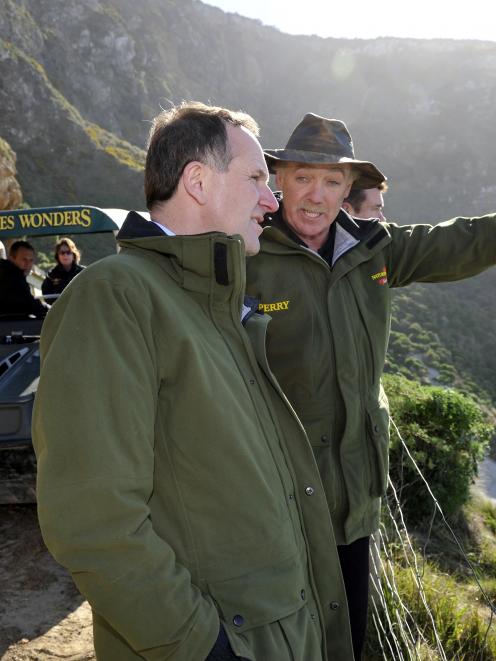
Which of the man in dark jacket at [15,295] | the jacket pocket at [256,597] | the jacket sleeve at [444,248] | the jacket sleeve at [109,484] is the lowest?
the jacket pocket at [256,597]

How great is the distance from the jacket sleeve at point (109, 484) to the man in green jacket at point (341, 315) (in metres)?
1.03

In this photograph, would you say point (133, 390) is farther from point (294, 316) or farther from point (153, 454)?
point (294, 316)

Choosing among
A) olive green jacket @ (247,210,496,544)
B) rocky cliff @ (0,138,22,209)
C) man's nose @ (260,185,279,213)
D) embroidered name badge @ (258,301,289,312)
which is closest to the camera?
man's nose @ (260,185,279,213)

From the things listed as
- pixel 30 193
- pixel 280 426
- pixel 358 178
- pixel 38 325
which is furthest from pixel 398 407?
pixel 30 193

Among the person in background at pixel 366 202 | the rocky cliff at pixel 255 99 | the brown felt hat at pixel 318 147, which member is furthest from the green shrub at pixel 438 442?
the rocky cliff at pixel 255 99

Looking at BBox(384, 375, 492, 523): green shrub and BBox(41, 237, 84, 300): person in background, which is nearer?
BBox(384, 375, 492, 523): green shrub

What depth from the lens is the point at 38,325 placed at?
204 inches

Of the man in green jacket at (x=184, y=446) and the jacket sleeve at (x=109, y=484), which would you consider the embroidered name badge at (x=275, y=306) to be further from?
the jacket sleeve at (x=109, y=484)

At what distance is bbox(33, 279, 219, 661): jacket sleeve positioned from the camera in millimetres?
1178

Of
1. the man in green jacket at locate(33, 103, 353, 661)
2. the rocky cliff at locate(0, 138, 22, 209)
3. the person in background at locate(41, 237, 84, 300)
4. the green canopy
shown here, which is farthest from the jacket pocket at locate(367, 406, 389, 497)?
the rocky cliff at locate(0, 138, 22, 209)

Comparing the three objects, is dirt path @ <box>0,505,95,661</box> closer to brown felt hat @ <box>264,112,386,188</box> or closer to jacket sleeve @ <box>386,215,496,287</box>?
jacket sleeve @ <box>386,215,496,287</box>

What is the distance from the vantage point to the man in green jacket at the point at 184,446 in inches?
47.0

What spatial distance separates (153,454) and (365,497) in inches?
45.1

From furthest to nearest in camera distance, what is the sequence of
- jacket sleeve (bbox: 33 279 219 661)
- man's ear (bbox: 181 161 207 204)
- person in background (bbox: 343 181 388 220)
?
person in background (bbox: 343 181 388 220), man's ear (bbox: 181 161 207 204), jacket sleeve (bbox: 33 279 219 661)
